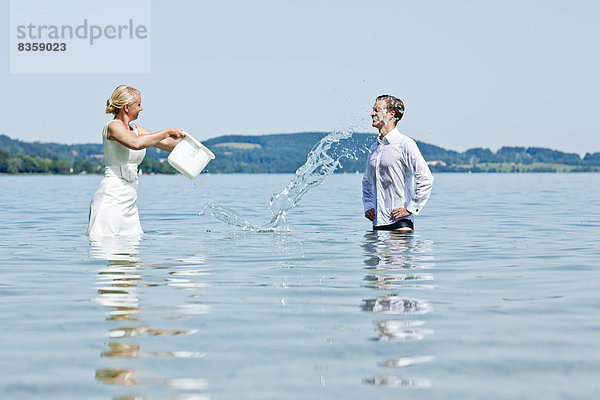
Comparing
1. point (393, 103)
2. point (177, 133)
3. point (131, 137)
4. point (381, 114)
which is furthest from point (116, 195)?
point (393, 103)

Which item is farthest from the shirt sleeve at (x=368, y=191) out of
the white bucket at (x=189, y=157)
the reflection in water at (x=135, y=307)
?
the reflection in water at (x=135, y=307)

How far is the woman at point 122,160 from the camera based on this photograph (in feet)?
34.2

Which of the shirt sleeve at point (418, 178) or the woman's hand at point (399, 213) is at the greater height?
the shirt sleeve at point (418, 178)

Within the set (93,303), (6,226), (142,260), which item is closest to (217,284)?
(93,303)

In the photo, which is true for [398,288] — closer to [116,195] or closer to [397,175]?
[397,175]

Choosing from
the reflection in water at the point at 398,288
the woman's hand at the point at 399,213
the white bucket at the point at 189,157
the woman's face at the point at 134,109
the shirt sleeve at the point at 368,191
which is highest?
the woman's face at the point at 134,109

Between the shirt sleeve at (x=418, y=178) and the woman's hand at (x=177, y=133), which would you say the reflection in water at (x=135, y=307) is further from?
the shirt sleeve at (x=418, y=178)

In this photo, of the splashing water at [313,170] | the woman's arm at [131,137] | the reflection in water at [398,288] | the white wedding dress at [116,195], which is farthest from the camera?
the splashing water at [313,170]

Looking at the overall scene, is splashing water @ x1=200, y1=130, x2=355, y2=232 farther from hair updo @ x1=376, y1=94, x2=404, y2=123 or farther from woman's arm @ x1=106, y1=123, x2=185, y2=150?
woman's arm @ x1=106, y1=123, x2=185, y2=150

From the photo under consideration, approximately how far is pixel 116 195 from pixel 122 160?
46cm

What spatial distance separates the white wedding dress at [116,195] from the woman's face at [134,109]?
0.69ft

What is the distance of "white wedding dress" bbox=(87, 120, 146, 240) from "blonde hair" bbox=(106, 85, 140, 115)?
346mm

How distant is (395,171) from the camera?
37.3 ft

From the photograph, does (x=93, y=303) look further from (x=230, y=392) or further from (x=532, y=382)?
(x=532, y=382)
